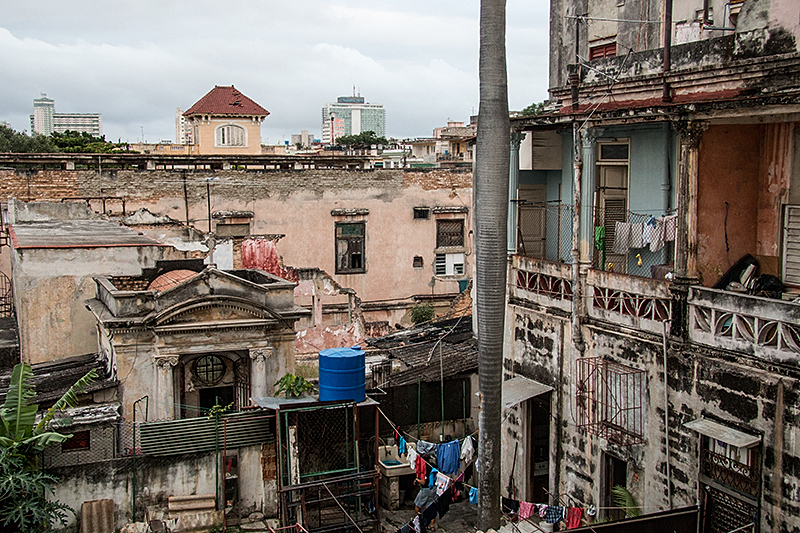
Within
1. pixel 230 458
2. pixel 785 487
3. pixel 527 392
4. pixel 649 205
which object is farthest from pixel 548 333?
pixel 230 458

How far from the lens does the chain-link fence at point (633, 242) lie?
13029 millimetres

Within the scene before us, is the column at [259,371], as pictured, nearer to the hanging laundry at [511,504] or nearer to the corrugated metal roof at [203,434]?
the corrugated metal roof at [203,434]

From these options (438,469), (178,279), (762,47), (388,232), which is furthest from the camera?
(388,232)

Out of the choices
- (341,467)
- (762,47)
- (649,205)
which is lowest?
(341,467)

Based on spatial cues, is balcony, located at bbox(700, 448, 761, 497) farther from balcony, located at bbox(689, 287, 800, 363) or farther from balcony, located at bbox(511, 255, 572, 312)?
balcony, located at bbox(511, 255, 572, 312)

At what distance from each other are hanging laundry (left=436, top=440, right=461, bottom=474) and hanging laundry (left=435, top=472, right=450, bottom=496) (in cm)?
96

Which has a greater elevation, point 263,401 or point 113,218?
point 113,218

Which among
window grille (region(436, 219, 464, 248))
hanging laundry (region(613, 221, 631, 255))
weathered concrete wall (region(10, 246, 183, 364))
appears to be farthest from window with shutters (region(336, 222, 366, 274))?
hanging laundry (region(613, 221, 631, 255))

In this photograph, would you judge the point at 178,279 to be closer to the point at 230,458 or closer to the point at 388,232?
the point at 230,458

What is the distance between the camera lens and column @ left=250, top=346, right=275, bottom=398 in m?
17.6

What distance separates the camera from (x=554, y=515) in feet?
40.3

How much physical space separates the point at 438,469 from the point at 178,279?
7.92m

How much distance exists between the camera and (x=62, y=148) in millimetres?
55125

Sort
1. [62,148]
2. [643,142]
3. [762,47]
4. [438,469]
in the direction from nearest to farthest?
[762,47] → [643,142] → [438,469] → [62,148]
